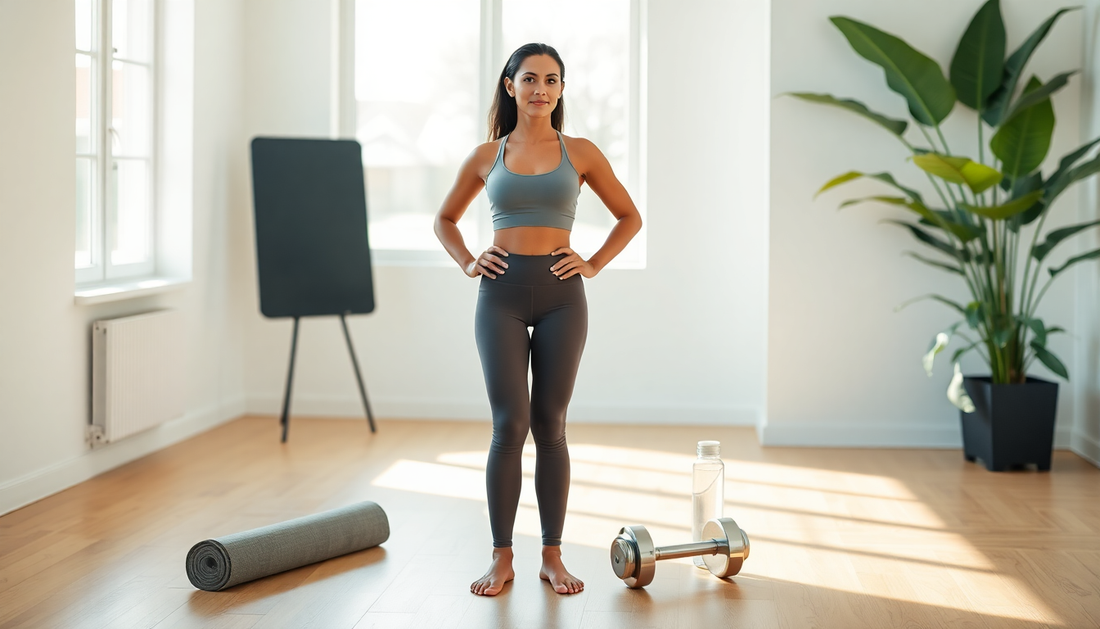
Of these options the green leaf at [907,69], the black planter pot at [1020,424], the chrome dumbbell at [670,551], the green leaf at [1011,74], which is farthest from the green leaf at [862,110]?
the chrome dumbbell at [670,551]

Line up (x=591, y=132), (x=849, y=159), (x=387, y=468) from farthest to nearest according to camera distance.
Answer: (x=591, y=132) < (x=849, y=159) < (x=387, y=468)

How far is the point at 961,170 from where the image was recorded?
4.12 m

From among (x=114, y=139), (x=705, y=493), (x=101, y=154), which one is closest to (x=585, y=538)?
(x=705, y=493)

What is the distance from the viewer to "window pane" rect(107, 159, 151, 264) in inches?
181

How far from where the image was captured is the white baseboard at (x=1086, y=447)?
14.5 ft

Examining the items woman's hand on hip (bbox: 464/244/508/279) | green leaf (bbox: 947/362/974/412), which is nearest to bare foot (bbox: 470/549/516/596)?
woman's hand on hip (bbox: 464/244/508/279)

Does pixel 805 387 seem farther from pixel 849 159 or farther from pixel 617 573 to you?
pixel 617 573

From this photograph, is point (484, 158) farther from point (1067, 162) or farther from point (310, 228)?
point (1067, 162)

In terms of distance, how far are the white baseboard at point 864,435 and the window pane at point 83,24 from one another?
3385 millimetres

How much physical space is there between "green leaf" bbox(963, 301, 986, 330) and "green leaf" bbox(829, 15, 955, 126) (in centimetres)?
80

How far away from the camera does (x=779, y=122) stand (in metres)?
4.78

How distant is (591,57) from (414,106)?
969 mm

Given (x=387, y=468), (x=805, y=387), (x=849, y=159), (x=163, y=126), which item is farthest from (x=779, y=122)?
(x=163, y=126)

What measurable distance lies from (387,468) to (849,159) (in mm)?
2498
